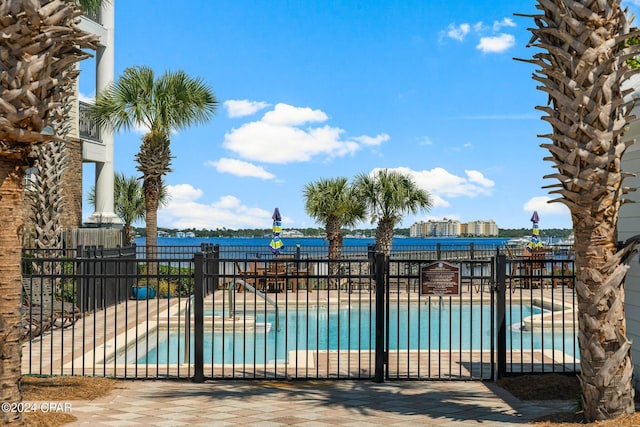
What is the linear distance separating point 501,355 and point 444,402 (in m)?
1.52

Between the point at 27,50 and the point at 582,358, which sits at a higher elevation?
the point at 27,50

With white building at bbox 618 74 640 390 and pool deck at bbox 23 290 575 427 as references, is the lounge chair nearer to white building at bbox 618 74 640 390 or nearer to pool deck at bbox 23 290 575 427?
pool deck at bbox 23 290 575 427

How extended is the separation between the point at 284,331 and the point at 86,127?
13417 millimetres

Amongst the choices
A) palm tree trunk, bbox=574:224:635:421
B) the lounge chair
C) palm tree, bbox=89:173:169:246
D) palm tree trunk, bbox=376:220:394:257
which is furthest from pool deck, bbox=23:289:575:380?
palm tree, bbox=89:173:169:246

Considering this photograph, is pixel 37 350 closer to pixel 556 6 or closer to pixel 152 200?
pixel 556 6

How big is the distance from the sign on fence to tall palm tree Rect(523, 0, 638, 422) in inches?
97.9

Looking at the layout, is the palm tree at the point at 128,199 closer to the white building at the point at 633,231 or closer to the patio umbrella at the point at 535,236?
the patio umbrella at the point at 535,236

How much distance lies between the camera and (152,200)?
2166 centimetres

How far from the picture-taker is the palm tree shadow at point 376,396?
22.8 ft

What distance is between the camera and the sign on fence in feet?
28.2

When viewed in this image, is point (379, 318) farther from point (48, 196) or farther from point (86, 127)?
point (86, 127)

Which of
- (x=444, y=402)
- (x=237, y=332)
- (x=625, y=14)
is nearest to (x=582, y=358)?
(x=444, y=402)

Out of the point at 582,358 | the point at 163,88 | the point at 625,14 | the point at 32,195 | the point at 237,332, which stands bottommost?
the point at 237,332

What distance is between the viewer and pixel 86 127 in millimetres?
23969
